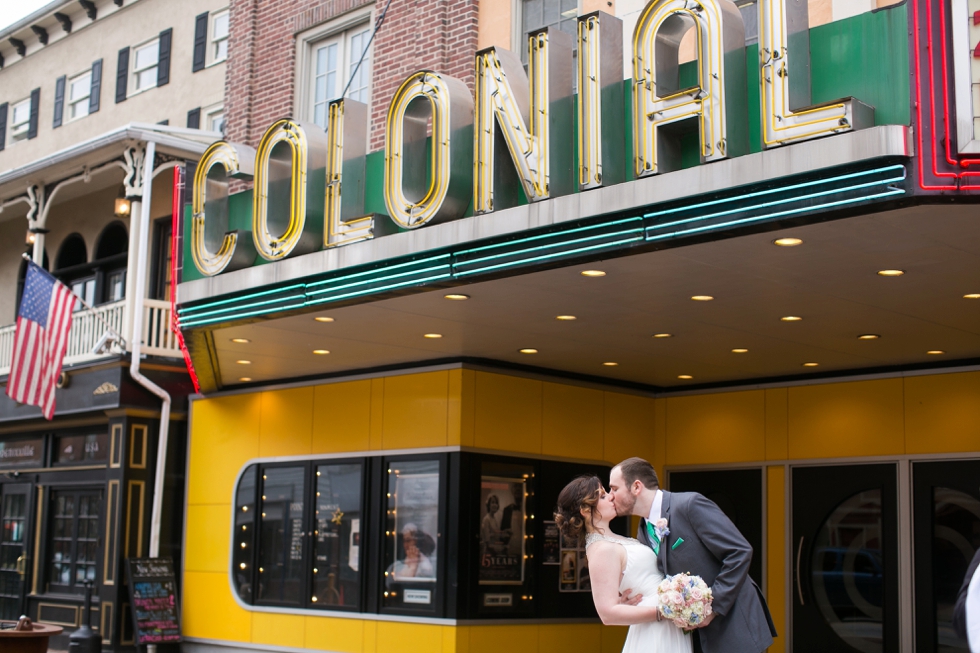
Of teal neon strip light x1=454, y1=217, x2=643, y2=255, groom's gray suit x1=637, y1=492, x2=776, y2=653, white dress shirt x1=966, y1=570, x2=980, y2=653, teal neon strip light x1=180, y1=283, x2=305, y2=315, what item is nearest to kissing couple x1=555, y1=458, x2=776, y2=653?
groom's gray suit x1=637, y1=492, x2=776, y2=653

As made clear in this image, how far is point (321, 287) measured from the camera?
10570 millimetres

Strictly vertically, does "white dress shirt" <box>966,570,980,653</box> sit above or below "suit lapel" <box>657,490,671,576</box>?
below

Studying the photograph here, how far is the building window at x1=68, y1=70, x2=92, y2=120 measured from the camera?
79.6 ft

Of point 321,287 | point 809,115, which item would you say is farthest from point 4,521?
point 809,115

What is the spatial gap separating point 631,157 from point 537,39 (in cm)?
129

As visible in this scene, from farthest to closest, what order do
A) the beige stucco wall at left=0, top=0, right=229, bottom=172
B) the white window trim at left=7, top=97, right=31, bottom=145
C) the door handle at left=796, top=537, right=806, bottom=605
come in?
the white window trim at left=7, top=97, right=31, bottom=145
the beige stucco wall at left=0, top=0, right=229, bottom=172
the door handle at left=796, top=537, right=806, bottom=605

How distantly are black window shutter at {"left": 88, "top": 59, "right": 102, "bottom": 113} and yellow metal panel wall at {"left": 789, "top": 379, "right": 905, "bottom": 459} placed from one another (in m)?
16.3

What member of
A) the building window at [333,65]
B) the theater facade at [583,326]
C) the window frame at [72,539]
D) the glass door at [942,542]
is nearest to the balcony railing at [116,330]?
the theater facade at [583,326]

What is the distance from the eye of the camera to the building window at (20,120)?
84.9 feet

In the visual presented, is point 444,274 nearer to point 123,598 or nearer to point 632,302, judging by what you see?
point 632,302

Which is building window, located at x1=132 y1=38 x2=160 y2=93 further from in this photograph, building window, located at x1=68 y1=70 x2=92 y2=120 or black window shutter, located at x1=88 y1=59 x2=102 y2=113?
building window, located at x1=68 y1=70 x2=92 y2=120

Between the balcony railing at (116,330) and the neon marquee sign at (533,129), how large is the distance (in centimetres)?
473

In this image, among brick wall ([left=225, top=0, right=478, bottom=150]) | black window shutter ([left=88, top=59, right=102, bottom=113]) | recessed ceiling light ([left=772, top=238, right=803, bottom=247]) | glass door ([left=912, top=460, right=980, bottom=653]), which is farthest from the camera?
black window shutter ([left=88, top=59, right=102, bottom=113])

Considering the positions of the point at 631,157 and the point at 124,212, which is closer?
the point at 631,157
